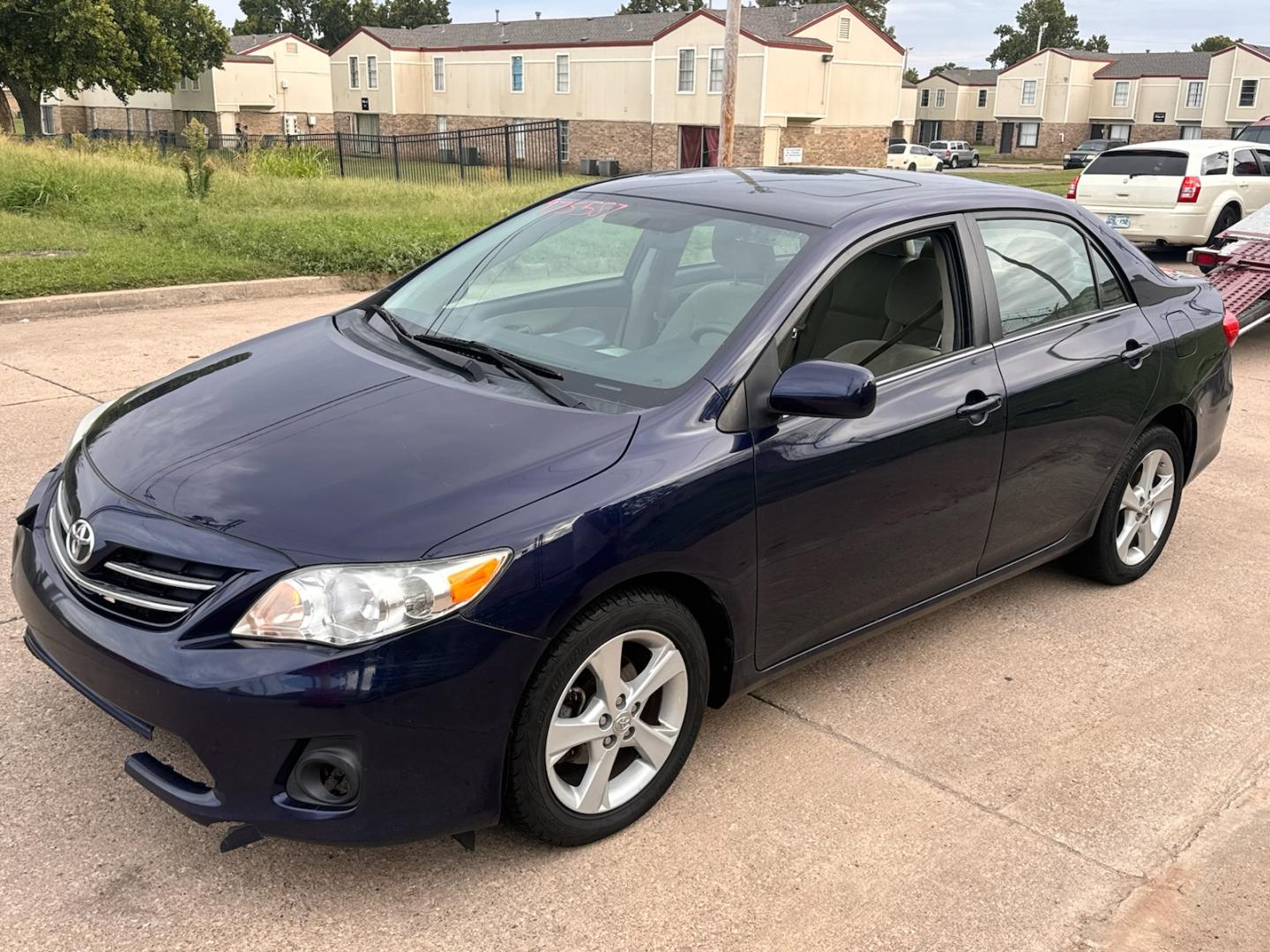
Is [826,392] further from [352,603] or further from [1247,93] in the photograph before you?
[1247,93]

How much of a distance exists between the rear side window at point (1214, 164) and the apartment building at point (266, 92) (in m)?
54.1

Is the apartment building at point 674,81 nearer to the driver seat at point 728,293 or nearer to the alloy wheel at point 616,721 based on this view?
the driver seat at point 728,293

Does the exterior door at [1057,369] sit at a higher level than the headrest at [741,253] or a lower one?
lower

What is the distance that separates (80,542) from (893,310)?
8.76 ft

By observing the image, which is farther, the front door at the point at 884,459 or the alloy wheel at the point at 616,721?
the front door at the point at 884,459

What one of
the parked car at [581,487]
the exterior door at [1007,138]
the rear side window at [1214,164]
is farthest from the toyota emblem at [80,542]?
the exterior door at [1007,138]

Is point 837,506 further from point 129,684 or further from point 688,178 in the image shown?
point 129,684

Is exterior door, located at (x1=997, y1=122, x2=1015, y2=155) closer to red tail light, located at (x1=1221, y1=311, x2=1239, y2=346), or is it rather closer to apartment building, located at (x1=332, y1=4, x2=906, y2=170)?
apartment building, located at (x1=332, y1=4, x2=906, y2=170)

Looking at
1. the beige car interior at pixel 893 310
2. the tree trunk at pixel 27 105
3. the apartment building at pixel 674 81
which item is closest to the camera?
the beige car interior at pixel 893 310

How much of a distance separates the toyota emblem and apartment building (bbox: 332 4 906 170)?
4160cm

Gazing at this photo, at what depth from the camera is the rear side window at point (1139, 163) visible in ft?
53.9

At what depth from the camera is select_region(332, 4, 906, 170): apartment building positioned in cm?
4703

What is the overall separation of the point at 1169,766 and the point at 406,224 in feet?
40.8

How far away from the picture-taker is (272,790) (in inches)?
105
